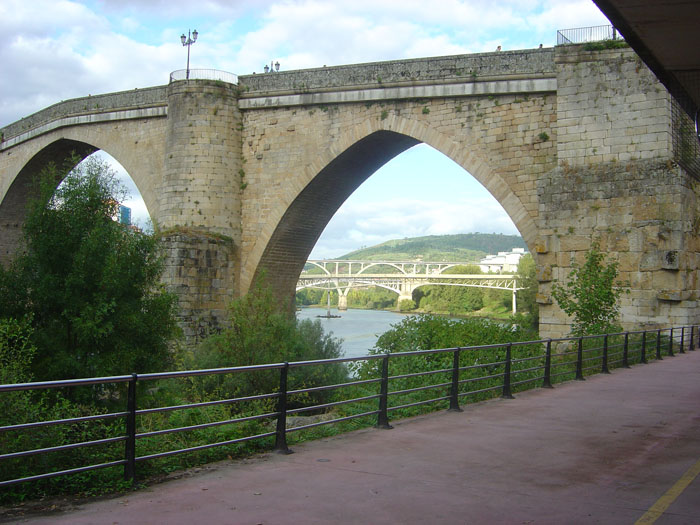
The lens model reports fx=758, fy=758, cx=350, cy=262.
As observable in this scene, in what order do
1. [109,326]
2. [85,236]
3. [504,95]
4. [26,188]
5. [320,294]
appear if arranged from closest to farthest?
[109,326] → [85,236] → [504,95] → [26,188] → [320,294]

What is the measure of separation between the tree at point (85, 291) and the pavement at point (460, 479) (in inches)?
410

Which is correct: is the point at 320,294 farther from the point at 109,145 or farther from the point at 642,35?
the point at 642,35

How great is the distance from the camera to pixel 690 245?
1764 cm

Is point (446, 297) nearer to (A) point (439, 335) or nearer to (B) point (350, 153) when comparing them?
(B) point (350, 153)

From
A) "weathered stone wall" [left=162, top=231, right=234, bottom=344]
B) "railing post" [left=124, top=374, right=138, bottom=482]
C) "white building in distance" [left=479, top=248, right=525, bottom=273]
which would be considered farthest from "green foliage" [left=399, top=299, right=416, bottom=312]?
"railing post" [left=124, top=374, right=138, bottom=482]

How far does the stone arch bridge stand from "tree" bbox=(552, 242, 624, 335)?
146cm

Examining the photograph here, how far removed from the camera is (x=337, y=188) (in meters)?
25.2

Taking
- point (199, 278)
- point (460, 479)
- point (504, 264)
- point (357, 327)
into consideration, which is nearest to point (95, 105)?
point (199, 278)

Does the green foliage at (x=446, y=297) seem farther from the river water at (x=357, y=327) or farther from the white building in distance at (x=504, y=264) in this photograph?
the white building in distance at (x=504, y=264)

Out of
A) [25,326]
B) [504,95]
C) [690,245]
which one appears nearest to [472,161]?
[504,95]

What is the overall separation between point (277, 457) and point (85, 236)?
13383 millimetres

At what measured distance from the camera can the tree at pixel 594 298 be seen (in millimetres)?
16047

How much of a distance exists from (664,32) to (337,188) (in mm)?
19407

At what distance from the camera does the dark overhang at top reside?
5.41 meters
